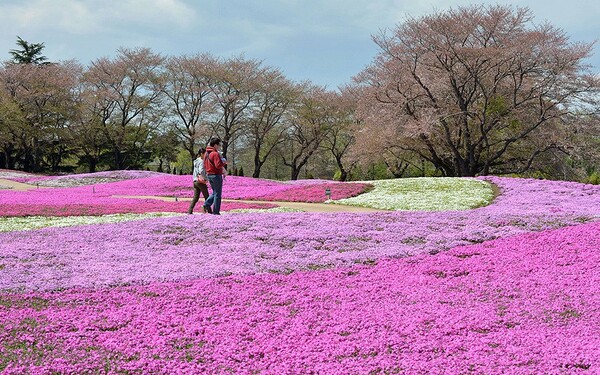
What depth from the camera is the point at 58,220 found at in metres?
→ 18.5

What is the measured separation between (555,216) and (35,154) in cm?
7126

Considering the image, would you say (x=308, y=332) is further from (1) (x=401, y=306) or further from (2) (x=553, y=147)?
(2) (x=553, y=147)

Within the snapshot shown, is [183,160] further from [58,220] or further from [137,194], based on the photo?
[58,220]

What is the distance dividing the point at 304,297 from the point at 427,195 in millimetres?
19710

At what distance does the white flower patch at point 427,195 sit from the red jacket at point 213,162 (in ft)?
31.7

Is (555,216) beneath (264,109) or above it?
beneath

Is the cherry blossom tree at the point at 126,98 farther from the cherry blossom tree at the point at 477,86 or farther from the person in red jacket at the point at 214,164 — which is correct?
the person in red jacket at the point at 214,164

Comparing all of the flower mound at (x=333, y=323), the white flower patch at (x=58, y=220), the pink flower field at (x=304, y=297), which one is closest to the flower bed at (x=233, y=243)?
the pink flower field at (x=304, y=297)

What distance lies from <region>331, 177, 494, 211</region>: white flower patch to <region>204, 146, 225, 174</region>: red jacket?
9.66 metres

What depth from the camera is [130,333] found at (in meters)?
6.78

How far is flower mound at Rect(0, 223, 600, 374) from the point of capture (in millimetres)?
5824

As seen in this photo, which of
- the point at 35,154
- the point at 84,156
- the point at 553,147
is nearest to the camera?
the point at 553,147

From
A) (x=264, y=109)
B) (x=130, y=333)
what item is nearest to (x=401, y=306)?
(x=130, y=333)

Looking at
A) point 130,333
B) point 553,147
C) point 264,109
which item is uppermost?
point 264,109
